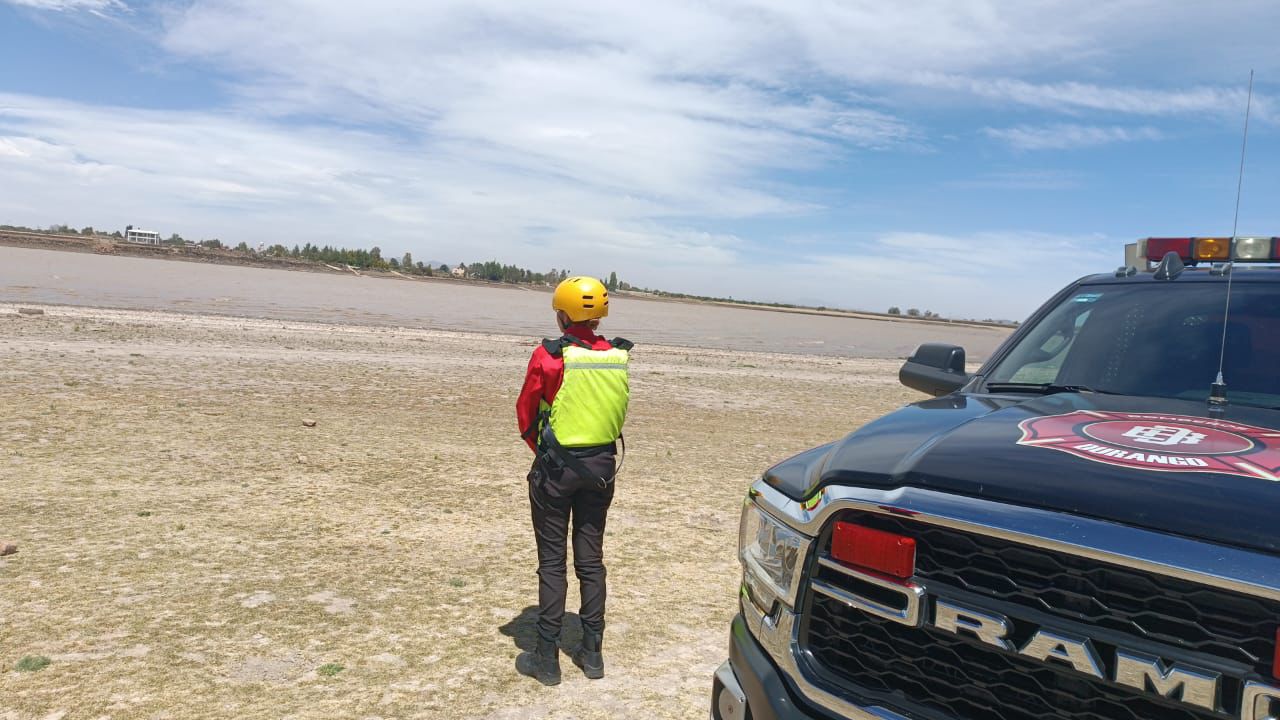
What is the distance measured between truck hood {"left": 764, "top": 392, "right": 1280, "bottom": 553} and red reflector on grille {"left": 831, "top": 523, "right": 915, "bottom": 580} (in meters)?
0.15

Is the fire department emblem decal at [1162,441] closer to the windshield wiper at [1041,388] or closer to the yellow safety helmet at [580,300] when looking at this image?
the windshield wiper at [1041,388]

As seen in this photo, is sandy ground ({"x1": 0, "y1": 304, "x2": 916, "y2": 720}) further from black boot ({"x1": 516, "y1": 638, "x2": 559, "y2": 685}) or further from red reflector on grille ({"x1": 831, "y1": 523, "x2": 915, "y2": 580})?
red reflector on grille ({"x1": 831, "y1": 523, "x2": 915, "y2": 580})

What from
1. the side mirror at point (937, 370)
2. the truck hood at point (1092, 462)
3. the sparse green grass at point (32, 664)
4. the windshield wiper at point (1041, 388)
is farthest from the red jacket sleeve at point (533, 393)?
the sparse green grass at point (32, 664)

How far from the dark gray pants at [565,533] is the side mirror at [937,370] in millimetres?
1643

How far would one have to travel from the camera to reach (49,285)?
4153 centimetres

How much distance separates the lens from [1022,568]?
202cm

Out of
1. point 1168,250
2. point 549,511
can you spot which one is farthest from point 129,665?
point 1168,250

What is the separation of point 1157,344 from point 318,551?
531 cm

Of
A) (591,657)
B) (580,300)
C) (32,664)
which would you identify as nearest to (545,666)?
(591,657)

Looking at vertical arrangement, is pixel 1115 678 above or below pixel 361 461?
above

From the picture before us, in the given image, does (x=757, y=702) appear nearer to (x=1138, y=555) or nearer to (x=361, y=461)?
(x=1138, y=555)

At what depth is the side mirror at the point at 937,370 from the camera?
4316 mm

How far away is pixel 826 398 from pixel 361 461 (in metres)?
12.1

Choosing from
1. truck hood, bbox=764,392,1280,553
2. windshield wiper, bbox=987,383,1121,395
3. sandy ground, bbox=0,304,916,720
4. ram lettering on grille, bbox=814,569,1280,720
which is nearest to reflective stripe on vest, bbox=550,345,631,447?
sandy ground, bbox=0,304,916,720
